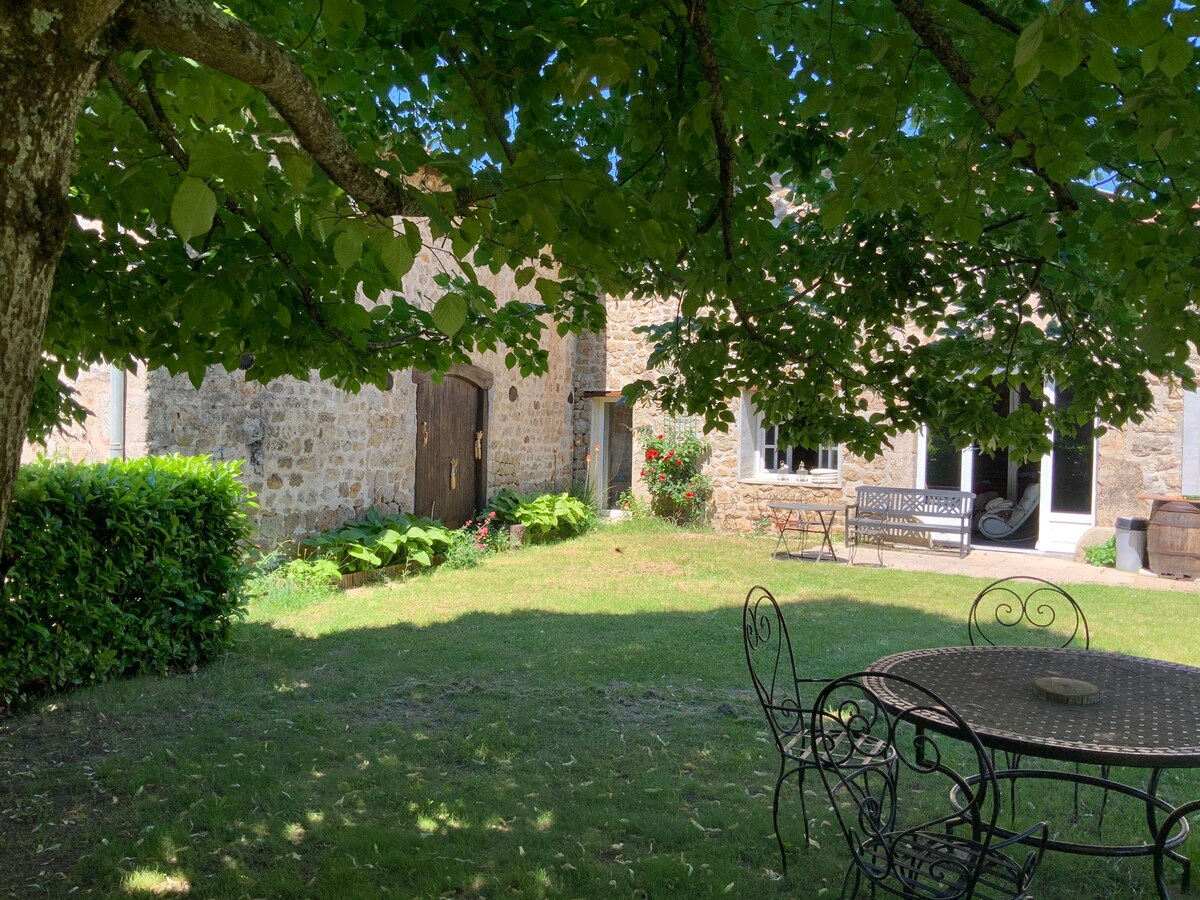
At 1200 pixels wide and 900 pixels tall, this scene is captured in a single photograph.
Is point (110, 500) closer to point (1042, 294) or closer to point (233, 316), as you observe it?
point (233, 316)

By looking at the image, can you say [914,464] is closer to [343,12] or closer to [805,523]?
[805,523]

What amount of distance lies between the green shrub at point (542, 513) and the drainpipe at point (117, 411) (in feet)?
17.1

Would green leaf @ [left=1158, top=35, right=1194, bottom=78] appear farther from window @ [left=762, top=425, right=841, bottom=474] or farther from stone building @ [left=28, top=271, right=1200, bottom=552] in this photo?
window @ [left=762, top=425, right=841, bottom=474]

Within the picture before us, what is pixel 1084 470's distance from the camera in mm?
10031

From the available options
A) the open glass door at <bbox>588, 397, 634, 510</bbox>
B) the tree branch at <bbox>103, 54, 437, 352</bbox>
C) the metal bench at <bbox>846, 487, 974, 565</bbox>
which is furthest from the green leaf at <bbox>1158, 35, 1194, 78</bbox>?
the open glass door at <bbox>588, 397, 634, 510</bbox>

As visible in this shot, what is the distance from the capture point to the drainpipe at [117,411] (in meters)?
6.18

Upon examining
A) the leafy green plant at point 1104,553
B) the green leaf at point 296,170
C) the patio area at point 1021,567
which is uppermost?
the green leaf at point 296,170

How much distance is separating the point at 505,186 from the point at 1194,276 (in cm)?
168

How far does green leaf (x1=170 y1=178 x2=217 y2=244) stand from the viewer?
4.27ft

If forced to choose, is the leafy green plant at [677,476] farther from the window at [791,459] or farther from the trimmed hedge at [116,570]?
the trimmed hedge at [116,570]

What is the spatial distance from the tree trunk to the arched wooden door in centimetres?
831

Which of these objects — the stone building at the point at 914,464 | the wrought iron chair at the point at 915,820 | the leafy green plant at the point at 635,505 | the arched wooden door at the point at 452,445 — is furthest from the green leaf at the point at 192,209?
the leafy green plant at the point at 635,505

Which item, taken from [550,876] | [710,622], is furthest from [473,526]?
[550,876]

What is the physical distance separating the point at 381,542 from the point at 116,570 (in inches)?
139
